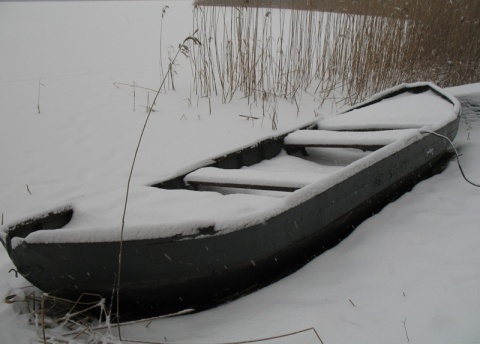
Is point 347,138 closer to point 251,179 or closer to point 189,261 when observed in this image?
point 251,179

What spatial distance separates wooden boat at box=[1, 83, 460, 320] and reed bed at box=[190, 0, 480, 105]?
2154mm

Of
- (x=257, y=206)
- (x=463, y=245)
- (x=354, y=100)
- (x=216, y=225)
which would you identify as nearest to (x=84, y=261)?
(x=216, y=225)

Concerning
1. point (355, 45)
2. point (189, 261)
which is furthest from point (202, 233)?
point (355, 45)

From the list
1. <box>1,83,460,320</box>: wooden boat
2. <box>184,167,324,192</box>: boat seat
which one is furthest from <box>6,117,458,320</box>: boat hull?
<box>184,167,324,192</box>: boat seat

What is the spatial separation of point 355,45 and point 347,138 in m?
2.18

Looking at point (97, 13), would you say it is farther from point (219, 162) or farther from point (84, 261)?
point (84, 261)

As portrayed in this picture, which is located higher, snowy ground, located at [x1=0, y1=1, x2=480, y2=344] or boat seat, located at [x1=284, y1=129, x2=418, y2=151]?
boat seat, located at [x1=284, y1=129, x2=418, y2=151]

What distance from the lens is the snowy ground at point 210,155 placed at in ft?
4.98

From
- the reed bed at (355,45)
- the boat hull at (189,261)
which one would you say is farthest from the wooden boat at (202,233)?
the reed bed at (355,45)

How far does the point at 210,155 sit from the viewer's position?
3.21 meters

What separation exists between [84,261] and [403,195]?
1.92m

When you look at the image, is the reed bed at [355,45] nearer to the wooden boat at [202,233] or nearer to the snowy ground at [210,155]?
the snowy ground at [210,155]

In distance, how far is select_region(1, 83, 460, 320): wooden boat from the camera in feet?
4.59

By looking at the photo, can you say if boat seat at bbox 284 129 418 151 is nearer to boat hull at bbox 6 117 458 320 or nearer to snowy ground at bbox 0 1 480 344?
snowy ground at bbox 0 1 480 344
